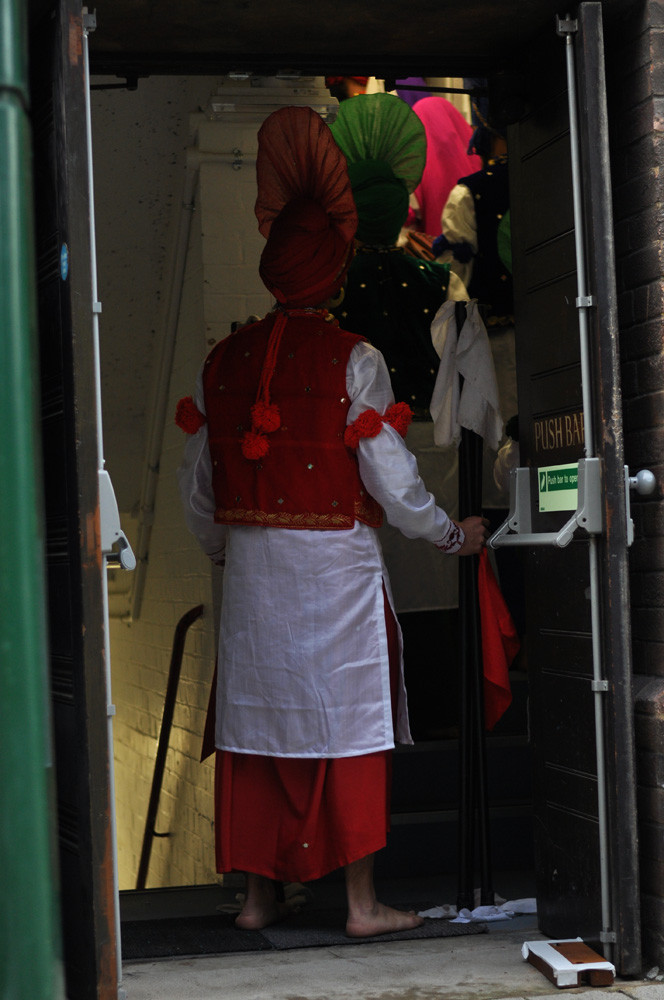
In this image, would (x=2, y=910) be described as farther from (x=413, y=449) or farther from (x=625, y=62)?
(x=413, y=449)

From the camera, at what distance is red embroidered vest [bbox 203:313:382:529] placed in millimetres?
3297

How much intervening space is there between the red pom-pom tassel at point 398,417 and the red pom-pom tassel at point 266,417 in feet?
0.89

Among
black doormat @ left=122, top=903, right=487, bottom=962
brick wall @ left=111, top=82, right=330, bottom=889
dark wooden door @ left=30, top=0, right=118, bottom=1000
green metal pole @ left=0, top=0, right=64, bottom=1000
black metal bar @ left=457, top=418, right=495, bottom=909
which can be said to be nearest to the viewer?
green metal pole @ left=0, top=0, right=64, bottom=1000

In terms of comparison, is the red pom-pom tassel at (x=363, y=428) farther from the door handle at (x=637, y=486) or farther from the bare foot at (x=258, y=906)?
the bare foot at (x=258, y=906)

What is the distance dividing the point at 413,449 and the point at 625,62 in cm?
169

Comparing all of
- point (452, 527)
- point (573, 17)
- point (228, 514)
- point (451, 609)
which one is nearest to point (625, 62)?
point (573, 17)

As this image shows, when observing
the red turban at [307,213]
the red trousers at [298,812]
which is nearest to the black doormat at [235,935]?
the red trousers at [298,812]

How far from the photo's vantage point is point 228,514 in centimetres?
338

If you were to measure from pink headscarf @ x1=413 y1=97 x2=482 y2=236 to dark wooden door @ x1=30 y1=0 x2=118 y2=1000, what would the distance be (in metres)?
3.04

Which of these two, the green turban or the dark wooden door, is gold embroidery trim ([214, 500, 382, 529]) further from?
the green turban

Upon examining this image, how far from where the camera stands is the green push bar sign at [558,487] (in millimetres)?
2986

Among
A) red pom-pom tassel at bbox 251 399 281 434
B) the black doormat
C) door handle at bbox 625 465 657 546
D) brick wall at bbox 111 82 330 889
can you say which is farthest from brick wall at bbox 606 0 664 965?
brick wall at bbox 111 82 330 889

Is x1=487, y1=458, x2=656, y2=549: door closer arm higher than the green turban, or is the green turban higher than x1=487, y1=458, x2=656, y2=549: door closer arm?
the green turban

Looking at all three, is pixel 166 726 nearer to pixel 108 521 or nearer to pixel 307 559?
pixel 307 559
